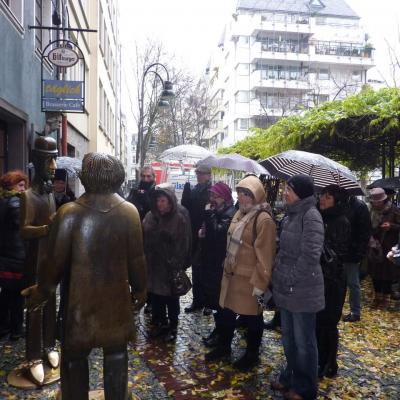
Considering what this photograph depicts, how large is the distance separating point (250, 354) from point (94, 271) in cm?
231

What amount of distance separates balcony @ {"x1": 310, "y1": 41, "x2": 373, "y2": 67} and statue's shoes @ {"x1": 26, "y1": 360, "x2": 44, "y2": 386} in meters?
51.7

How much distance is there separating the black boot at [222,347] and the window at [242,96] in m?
49.0

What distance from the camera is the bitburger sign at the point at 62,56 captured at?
969 cm

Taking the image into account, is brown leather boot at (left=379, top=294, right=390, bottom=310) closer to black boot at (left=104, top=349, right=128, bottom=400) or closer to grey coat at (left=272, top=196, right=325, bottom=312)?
grey coat at (left=272, top=196, right=325, bottom=312)

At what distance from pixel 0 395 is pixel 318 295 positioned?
2761mm

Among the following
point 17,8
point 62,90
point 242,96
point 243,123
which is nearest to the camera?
point 17,8

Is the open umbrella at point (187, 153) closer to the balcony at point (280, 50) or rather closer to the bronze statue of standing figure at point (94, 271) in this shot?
the bronze statue of standing figure at point (94, 271)

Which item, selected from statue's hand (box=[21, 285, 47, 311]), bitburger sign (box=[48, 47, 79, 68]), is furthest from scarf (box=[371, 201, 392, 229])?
bitburger sign (box=[48, 47, 79, 68])

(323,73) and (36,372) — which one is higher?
(323,73)

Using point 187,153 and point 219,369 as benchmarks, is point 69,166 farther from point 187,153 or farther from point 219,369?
point 219,369

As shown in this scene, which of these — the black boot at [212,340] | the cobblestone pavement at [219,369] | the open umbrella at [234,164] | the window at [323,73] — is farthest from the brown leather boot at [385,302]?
the window at [323,73]

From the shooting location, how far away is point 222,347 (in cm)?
478

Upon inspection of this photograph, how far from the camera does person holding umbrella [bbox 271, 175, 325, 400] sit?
3600 mm

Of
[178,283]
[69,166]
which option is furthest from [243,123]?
[178,283]
